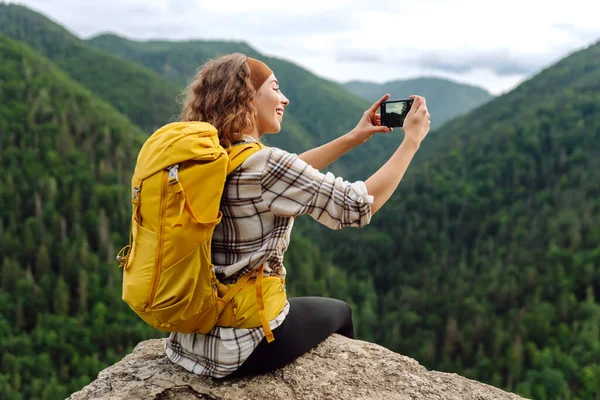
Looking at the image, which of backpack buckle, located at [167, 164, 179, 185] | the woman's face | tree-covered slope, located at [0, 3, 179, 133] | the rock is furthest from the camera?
tree-covered slope, located at [0, 3, 179, 133]

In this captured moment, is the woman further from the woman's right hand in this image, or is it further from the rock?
the rock

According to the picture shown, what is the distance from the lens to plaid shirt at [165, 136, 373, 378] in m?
3.19

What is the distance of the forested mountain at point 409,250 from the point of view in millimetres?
70000

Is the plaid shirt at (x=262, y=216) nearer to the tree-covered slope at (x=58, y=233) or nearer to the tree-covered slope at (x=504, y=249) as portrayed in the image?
the tree-covered slope at (x=504, y=249)

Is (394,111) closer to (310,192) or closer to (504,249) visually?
(310,192)

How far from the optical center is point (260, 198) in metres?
3.28

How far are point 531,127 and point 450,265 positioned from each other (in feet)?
149

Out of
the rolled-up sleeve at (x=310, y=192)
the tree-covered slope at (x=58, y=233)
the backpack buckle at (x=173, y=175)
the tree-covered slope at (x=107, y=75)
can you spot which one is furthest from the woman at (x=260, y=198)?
the tree-covered slope at (x=107, y=75)

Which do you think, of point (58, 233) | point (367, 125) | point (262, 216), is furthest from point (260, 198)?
point (58, 233)

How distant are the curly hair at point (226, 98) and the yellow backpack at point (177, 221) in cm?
16

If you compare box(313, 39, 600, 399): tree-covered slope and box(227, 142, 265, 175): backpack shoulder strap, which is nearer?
box(227, 142, 265, 175): backpack shoulder strap

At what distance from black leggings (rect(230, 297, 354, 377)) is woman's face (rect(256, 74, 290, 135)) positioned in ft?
4.29

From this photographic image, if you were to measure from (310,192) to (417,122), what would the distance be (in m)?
0.94

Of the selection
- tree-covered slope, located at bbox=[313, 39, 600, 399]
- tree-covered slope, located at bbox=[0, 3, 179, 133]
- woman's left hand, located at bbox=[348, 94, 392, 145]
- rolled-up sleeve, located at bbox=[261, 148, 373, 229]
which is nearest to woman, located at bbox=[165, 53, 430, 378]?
rolled-up sleeve, located at bbox=[261, 148, 373, 229]
